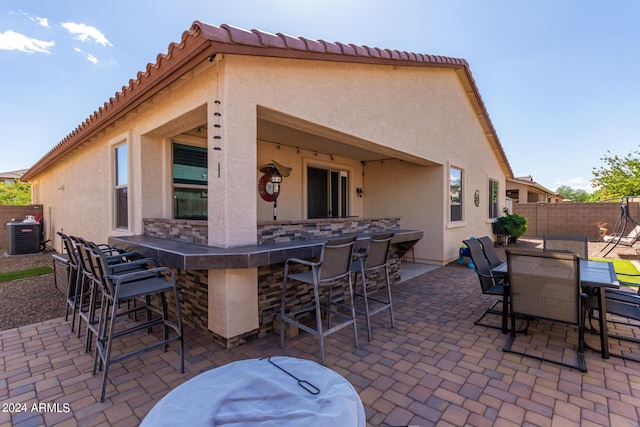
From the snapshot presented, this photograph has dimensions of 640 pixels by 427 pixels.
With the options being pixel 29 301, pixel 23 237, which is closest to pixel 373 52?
pixel 29 301

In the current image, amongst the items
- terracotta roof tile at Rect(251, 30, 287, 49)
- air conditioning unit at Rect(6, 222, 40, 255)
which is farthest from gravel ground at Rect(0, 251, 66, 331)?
air conditioning unit at Rect(6, 222, 40, 255)

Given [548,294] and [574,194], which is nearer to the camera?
[548,294]

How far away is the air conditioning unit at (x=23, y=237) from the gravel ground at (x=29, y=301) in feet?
16.4

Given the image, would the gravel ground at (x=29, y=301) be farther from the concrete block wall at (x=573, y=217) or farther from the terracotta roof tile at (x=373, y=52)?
the concrete block wall at (x=573, y=217)

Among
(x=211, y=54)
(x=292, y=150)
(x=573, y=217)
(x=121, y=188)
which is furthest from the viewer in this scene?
(x=573, y=217)

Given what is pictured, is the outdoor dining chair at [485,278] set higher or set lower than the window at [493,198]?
lower

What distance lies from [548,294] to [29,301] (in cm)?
764

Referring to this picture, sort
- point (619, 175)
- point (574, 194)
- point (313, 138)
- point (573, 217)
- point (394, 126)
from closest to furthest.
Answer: point (394, 126), point (313, 138), point (573, 217), point (619, 175), point (574, 194)

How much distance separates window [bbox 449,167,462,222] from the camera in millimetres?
8680

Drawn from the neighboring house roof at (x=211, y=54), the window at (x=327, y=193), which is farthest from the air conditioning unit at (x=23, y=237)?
the window at (x=327, y=193)

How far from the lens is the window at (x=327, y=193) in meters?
8.04

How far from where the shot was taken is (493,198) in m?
12.6

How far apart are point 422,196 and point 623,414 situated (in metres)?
6.42

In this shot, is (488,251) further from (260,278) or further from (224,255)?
(224,255)
